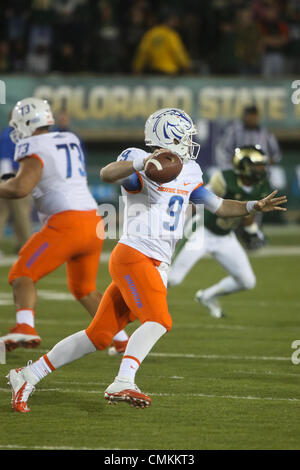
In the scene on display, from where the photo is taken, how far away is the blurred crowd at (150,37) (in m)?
18.0

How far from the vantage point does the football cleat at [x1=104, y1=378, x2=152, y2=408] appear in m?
5.41

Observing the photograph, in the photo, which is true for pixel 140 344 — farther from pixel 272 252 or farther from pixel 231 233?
pixel 272 252

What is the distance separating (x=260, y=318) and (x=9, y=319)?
224 cm

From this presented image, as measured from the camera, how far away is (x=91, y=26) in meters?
18.3

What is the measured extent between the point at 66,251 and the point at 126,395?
1931 mm

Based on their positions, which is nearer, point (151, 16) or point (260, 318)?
point (260, 318)

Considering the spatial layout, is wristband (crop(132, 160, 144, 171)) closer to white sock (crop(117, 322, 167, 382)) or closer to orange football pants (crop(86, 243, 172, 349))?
orange football pants (crop(86, 243, 172, 349))

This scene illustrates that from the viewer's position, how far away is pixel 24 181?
22.1 ft

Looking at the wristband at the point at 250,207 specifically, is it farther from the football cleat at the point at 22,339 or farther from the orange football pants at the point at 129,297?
the football cleat at the point at 22,339

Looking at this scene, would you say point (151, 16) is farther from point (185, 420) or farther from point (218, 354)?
point (185, 420)

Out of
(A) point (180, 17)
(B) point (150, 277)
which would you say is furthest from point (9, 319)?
(A) point (180, 17)

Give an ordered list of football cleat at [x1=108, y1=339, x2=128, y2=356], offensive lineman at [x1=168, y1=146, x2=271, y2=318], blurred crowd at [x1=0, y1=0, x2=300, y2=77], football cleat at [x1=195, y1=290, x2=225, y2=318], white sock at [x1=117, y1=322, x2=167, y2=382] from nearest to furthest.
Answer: white sock at [x1=117, y1=322, x2=167, y2=382], football cleat at [x1=108, y1=339, x2=128, y2=356], offensive lineman at [x1=168, y1=146, x2=271, y2=318], football cleat at [x1=195, y1=290, x2=225, y2=318], blurred crowd at [x1=0, y1=0, x2=300, y2=77]

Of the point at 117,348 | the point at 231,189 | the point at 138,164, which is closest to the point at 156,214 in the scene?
the point at 138,164

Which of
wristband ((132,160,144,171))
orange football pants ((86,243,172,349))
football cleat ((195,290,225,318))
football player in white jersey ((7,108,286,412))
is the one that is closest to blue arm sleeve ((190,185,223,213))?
football player in white jersey ((7,108,286,412))
